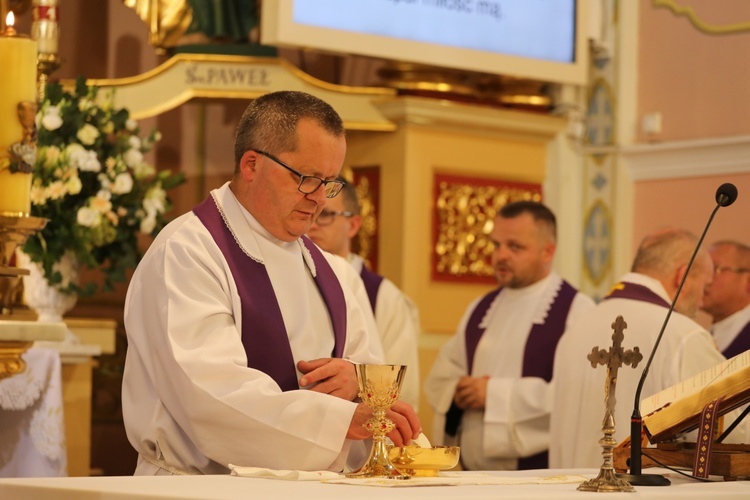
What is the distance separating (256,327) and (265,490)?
2.99 ft

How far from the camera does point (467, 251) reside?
25.7ft

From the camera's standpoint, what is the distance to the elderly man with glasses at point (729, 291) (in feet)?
20.8

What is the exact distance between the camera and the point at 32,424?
4.20 meters

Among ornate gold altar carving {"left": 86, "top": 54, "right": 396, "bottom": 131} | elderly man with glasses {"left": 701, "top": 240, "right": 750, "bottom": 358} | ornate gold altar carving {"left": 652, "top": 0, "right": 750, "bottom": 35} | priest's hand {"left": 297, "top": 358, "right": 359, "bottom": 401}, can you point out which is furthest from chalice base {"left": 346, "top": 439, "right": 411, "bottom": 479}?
ornate gold altar carving {"left": 652, "top": 0, "right": 750, "bottom": 35}

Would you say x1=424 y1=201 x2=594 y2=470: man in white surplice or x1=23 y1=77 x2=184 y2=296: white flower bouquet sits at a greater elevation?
x1=23 y1=77 x2=184 y2=296: white flower bouquet

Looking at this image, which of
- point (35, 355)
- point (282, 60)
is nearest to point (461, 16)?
point (282, 60)

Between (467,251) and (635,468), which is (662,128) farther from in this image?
(635,468)

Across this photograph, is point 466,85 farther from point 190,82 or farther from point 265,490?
point 265,490

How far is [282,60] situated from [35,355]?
10.7ft

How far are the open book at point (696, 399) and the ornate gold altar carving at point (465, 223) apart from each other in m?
4.42

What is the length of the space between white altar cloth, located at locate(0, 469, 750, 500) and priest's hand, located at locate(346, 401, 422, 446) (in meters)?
0.36

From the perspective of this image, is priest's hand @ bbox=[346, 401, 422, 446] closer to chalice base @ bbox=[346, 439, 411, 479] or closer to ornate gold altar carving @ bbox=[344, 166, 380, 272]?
chalice base @ bbox=[346, 439, 411, 479]

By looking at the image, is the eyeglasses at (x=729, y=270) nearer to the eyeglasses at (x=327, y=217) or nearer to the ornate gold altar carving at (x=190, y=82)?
the eyeglasses at (x=327, y=217)

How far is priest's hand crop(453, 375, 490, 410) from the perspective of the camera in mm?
6035
